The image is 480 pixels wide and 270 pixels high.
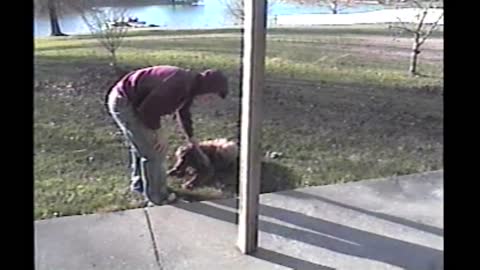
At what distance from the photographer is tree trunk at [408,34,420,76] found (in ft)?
11.9

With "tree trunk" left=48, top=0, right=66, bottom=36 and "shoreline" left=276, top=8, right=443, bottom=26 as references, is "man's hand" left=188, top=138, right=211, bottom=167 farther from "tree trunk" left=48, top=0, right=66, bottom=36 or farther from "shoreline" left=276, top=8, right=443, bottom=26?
"tree trunk" left=48, top=0, right=66, bottom=36

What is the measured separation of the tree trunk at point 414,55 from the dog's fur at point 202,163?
1146mm

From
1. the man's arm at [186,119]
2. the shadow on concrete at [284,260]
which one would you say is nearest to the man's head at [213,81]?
the man's arm at [186,119]

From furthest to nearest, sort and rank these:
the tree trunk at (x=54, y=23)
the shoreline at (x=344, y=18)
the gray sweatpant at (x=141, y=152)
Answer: the shoreline at (x=344, y=18), the gray sweatpant at (x=141, y=152), the tree trunk at (x=54, y=23)

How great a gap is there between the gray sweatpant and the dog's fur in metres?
0.14

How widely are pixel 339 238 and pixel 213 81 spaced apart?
0.82 meters

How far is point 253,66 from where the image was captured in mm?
2430

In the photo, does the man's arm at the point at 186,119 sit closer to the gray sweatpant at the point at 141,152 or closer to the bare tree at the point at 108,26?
A: the gray sweatpant at the point at 141,152

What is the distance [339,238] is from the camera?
2.72 meters

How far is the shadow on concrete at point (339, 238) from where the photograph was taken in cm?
253

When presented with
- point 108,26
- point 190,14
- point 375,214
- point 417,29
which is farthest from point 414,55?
point 108,26

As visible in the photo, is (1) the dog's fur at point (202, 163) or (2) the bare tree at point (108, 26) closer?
(2) the bare tree at point (108, 26)
